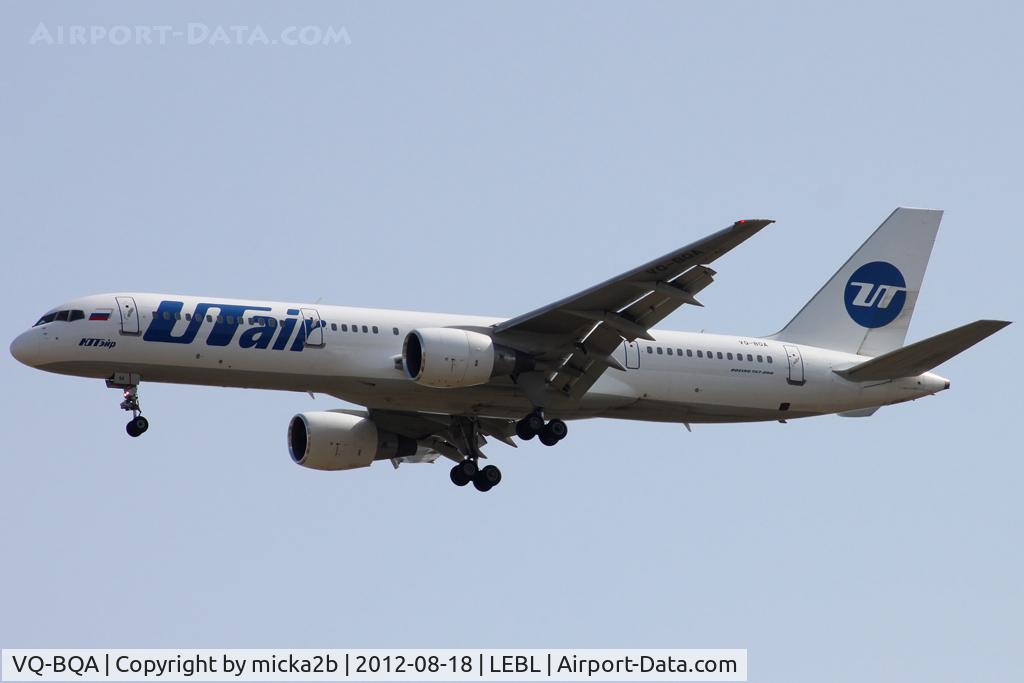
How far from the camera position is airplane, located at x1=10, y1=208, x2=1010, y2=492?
4200 cm

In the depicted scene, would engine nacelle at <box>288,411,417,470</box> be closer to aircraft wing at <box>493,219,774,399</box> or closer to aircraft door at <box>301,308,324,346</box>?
aircraft door at <box>301,308,324,346</box>

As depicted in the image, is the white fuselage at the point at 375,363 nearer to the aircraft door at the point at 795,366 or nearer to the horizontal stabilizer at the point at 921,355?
the aircraft door at the point at 795,366

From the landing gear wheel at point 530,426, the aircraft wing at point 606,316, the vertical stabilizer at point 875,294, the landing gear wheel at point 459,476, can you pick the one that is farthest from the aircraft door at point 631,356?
the landing gear wheel at point 459,476

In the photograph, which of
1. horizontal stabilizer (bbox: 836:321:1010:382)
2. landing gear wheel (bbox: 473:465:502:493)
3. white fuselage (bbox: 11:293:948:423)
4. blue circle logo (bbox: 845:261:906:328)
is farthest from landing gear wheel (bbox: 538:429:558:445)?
blue circle logo (bbox: 845:261:906:328)

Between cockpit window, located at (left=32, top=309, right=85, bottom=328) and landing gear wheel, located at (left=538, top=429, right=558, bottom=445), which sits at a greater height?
cockpit window, located at (left=32, top=309, right=85, bottom=328)

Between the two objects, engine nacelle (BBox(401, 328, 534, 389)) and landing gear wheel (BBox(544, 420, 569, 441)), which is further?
landing gear wheel (BBox(544, 420, 569, 441))

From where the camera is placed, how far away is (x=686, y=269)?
131ft

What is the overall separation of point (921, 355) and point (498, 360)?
37.3ft

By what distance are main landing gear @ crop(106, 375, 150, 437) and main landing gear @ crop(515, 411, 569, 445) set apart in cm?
933

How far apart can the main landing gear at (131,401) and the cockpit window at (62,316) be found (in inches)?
67.1

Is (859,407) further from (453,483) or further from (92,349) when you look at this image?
(92,349)

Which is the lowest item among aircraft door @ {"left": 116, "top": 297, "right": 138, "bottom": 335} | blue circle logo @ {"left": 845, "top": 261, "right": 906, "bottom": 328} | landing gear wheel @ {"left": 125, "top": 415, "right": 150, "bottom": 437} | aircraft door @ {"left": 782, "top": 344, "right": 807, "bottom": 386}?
landing gear wheel @ {"left": 125, "top": 415, "right": 150, "bottom": 437}

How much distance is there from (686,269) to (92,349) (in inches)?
558

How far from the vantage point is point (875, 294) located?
50.8m
